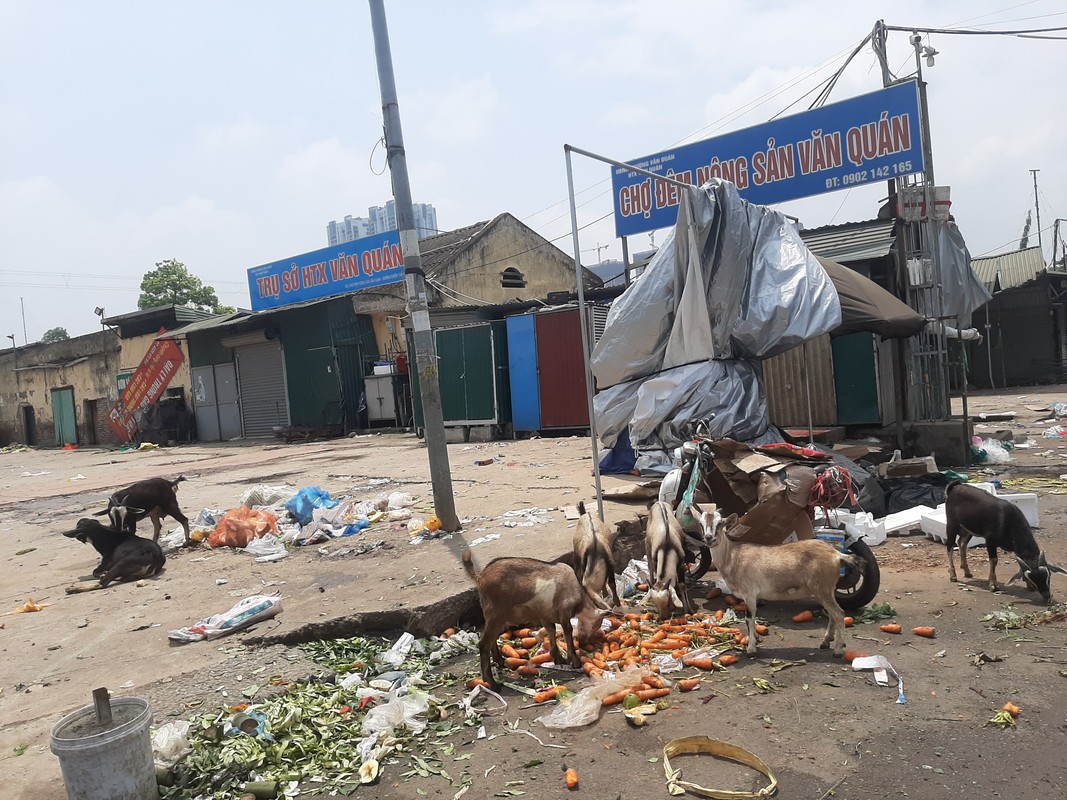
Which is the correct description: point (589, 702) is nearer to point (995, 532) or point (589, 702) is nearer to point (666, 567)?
point (666, 567)

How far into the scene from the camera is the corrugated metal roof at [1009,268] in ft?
83.5

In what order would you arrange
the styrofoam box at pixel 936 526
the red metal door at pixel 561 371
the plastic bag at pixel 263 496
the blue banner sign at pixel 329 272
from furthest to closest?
1. the blue banner sign at pixel 329 272
2. the red metal door at pixel 561 371
3. the plastic bag at pixel 263 496
4. the styrofoam box at pixel 936 526

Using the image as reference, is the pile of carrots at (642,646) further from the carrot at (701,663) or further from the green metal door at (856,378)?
the green metal door at (856,378)

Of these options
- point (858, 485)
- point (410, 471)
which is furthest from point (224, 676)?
point (410, 471)

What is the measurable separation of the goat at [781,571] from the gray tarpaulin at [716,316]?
14.6ft

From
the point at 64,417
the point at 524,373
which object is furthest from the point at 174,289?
the point at 524,373

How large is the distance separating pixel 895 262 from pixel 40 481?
20.4 metres

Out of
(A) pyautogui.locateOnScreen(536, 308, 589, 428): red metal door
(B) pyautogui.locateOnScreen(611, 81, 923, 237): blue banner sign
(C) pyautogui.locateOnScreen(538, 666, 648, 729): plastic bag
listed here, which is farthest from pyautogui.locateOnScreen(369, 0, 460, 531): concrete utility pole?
(A) pyautogui.locateOnScreen(536, 308, 589, 428): red metal door

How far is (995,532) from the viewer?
5.37 m

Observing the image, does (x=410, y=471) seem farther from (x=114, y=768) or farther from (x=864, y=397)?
(x=114, y=768)

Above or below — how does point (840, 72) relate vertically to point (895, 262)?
above

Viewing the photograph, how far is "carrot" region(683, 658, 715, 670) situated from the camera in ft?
14.7

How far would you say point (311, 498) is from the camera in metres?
9.38

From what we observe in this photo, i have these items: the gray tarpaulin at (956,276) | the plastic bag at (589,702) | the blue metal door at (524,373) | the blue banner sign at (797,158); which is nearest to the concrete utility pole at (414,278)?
the plastic bag at (589,702)
